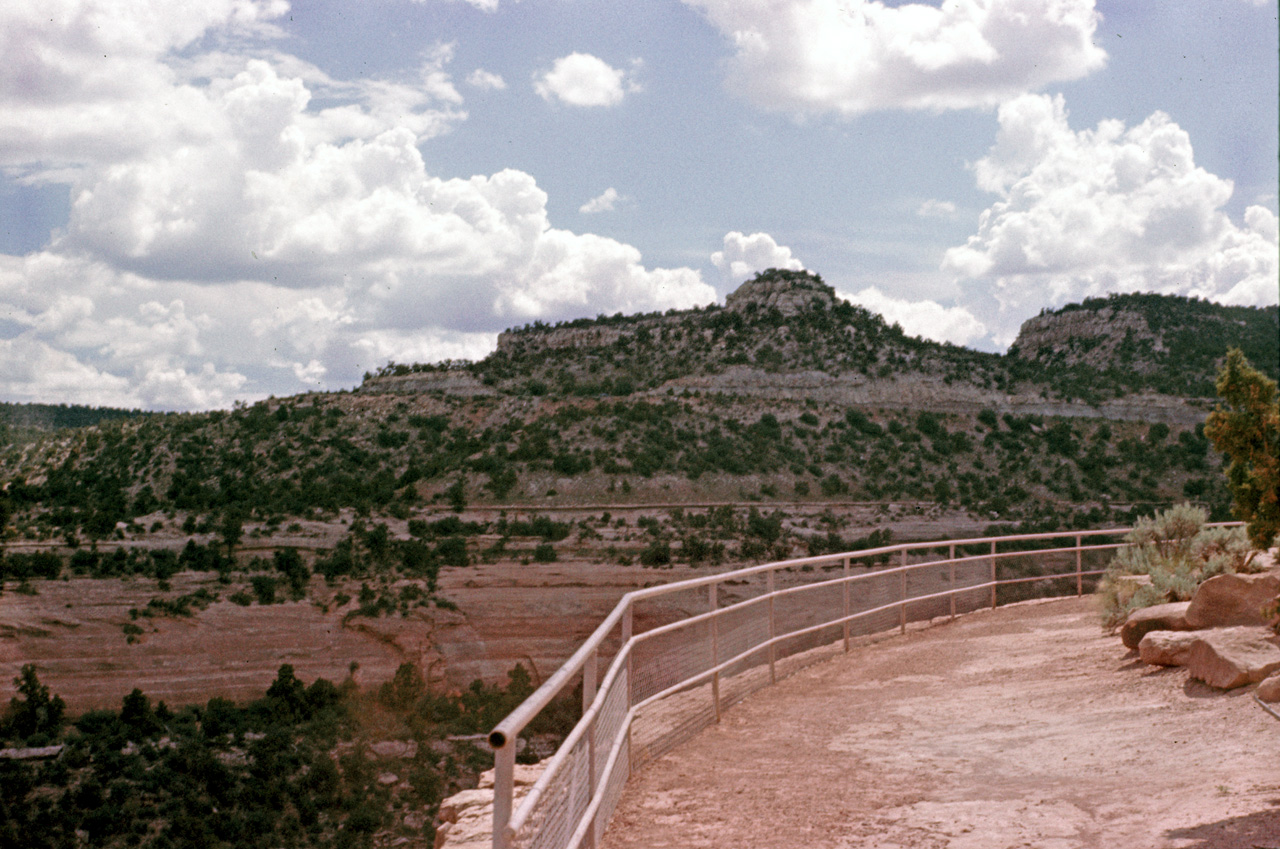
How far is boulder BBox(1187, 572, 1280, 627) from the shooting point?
895 centimetres

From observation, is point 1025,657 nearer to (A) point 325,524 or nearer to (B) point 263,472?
(A) point 325,524

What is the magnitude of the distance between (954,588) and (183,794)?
77.7ft

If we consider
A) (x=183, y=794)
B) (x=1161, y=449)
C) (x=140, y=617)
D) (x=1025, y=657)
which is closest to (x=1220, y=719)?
(x=1025, y=657)

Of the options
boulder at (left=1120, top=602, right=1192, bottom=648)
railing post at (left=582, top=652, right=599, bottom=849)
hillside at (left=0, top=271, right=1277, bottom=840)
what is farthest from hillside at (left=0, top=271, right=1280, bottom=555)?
railing post at (left=582, top=652, right=599, bottom=849)

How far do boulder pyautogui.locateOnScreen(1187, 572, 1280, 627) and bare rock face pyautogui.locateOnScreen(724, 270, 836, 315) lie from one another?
78.4 metres

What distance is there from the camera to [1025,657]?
37.6ft

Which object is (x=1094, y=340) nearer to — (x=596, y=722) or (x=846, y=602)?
(x=846, y=602)

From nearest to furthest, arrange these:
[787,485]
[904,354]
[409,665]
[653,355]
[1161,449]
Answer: [409,665]
[787,485]
[1161,449]
[904,354]
[653,355]

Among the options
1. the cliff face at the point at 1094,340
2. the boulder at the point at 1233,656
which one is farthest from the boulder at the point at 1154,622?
the cliff face at the point at 1094,340

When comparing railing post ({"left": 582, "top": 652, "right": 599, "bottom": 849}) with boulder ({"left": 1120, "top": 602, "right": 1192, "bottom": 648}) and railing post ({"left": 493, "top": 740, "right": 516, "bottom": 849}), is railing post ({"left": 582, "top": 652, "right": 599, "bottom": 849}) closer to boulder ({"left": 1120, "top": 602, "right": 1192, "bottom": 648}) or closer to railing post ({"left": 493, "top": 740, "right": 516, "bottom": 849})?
railing post ({"left": 493, "top": 740, "right": 516, "bottom": 849})

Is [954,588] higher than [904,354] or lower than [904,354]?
lower

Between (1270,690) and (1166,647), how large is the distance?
2.10m

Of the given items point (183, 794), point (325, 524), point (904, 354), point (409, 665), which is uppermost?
point (904, 354)

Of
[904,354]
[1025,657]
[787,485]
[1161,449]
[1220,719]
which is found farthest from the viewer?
[904,354]
